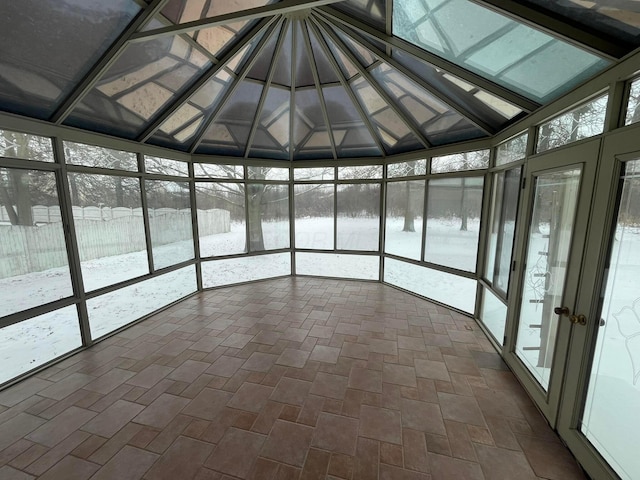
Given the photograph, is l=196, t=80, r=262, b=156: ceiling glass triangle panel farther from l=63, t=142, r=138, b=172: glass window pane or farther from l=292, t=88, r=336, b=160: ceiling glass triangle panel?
l=63, t=142, r=138, b=172: glass window pane

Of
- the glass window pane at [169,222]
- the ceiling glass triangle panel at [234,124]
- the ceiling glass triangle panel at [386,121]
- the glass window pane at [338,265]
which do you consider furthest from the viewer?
the glass window pane at [338,265]

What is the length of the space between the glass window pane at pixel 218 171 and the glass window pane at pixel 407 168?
9.81 feet

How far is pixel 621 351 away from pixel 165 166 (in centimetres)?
557

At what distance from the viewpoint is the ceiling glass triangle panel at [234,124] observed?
13.4ft

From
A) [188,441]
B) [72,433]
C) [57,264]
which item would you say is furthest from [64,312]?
[188,441]

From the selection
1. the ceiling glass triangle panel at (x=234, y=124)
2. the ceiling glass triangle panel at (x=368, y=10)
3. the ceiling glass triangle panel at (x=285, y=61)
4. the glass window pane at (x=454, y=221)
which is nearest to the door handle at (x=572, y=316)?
the glass window pane at (x=454, y=221)

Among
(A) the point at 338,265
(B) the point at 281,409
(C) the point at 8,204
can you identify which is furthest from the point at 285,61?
(B) the point at 281,409

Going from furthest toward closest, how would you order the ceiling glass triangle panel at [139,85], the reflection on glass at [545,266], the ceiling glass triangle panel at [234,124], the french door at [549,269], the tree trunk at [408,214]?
the tree trunk at [408,214]
the ceiling glass triangle panel at [234,124]
the ceiling glass triangle panel at [139,85]
the reflection on glass at [545,266]
the french door at [549,269]

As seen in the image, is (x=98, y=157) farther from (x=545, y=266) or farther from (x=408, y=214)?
(x=545, y=266)

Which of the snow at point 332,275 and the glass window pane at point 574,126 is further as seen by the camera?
the glass window pane at point 574,126

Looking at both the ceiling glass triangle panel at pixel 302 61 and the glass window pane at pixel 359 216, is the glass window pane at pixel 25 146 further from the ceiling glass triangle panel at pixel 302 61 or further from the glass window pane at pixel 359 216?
the glass window pane at pixel 359 216

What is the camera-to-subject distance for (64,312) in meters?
3.14

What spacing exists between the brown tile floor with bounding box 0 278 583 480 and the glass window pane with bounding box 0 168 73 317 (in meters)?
0.84

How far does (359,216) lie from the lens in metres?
5.72
